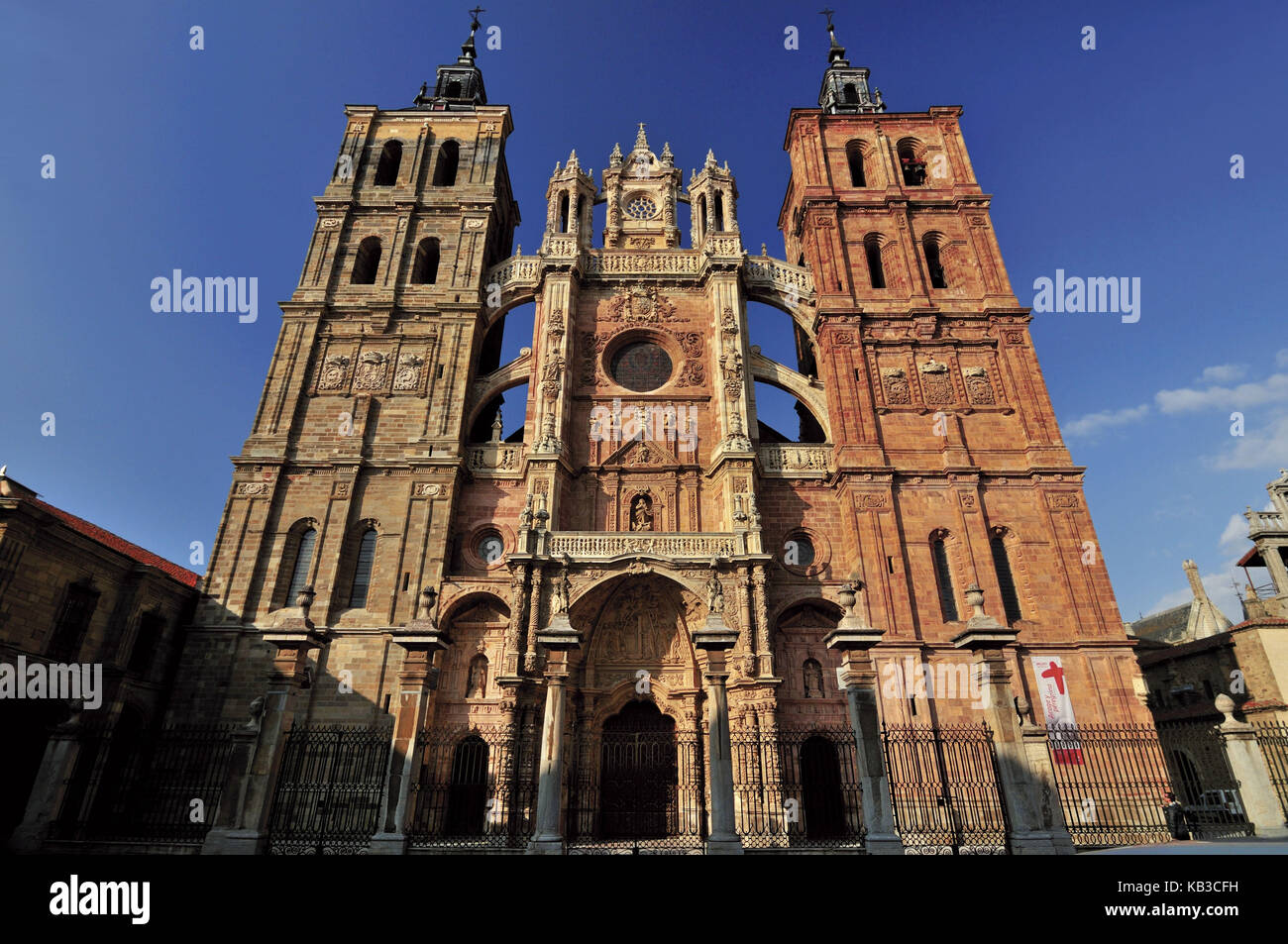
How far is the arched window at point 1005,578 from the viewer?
19.9 m

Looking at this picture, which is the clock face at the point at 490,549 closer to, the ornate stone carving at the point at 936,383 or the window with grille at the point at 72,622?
the window with grille at the point at 72,622

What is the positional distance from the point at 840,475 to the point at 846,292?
25.9 feet

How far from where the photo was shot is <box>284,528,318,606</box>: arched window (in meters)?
→ 20.2

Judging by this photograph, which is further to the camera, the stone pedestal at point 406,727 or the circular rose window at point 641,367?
the circular rose window at point 641,367

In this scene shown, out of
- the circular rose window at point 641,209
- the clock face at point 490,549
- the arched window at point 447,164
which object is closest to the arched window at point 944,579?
the clock face at point 490,549

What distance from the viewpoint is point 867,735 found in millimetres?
10672

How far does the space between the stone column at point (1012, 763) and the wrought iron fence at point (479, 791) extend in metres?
9.64

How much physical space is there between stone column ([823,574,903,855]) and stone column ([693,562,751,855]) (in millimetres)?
2001

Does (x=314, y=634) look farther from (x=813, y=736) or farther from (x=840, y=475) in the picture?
(x=840, y=475)

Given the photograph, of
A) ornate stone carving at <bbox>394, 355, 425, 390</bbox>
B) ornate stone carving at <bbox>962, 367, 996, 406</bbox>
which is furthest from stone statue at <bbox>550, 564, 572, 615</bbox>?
ornate stone carving at <bbox>962, 367, 996, 406</bbox>

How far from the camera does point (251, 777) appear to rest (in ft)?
36.1
